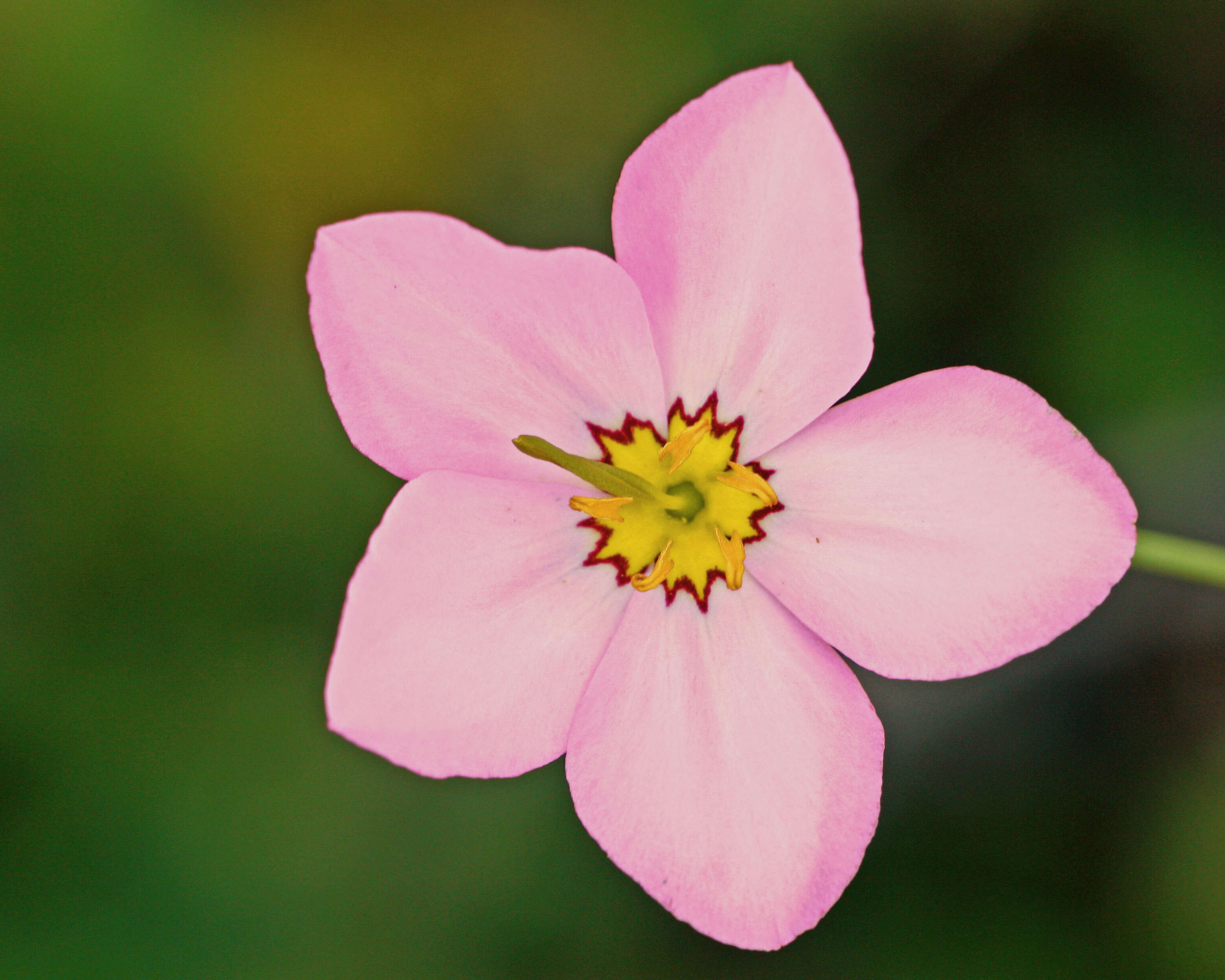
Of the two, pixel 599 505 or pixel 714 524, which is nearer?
pixel 599 505

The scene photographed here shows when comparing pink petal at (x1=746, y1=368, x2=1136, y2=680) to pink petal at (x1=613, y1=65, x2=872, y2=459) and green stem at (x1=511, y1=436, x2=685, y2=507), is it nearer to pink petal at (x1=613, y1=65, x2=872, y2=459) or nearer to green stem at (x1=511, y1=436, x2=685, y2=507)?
pink petal at (x1=613, y1=65, x2=872, y2=459)

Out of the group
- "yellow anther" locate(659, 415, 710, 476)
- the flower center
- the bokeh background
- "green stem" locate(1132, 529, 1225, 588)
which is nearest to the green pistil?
the flower center

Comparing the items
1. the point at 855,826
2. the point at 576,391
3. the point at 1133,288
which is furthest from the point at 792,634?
the point at 1133,288

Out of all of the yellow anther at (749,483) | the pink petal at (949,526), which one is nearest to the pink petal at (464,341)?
the yellow anther at (749,483)

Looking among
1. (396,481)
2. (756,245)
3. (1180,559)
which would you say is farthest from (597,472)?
(396,481)

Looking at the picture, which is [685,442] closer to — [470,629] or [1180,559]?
[470,629]

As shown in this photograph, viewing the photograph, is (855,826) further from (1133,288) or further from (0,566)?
(0,566)
